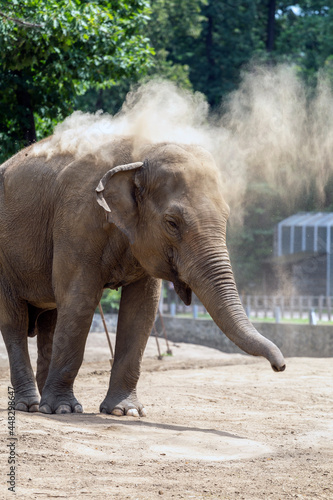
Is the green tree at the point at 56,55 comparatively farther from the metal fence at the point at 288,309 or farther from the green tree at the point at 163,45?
the green tree at the point at 163,45

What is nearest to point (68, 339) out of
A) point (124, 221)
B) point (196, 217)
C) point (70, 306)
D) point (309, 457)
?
point (70, 306)

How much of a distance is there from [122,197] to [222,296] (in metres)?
1.37

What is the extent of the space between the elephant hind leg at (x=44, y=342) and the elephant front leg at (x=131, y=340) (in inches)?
45.1

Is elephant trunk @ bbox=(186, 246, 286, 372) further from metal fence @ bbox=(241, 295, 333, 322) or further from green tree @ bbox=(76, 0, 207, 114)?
green tree @ bbox=(76, 0, 207, 114)

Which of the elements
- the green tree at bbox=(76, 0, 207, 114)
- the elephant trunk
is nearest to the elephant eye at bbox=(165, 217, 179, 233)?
the elephant trunk

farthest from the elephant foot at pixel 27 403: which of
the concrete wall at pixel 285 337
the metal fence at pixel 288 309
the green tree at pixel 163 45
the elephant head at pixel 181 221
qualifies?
the green tree at pixel 163 45

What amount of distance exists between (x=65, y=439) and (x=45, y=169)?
119 inches

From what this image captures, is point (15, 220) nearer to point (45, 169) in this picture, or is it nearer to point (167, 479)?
point (45, 169)

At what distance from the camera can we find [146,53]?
1703 cm

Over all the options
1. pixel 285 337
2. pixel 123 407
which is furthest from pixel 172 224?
pixel 285 337

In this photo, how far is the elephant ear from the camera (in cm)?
749

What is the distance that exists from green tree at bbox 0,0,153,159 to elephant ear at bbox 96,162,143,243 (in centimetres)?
660

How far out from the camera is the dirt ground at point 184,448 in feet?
16.7

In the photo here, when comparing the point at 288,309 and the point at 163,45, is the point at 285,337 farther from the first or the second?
the point at 163,45
